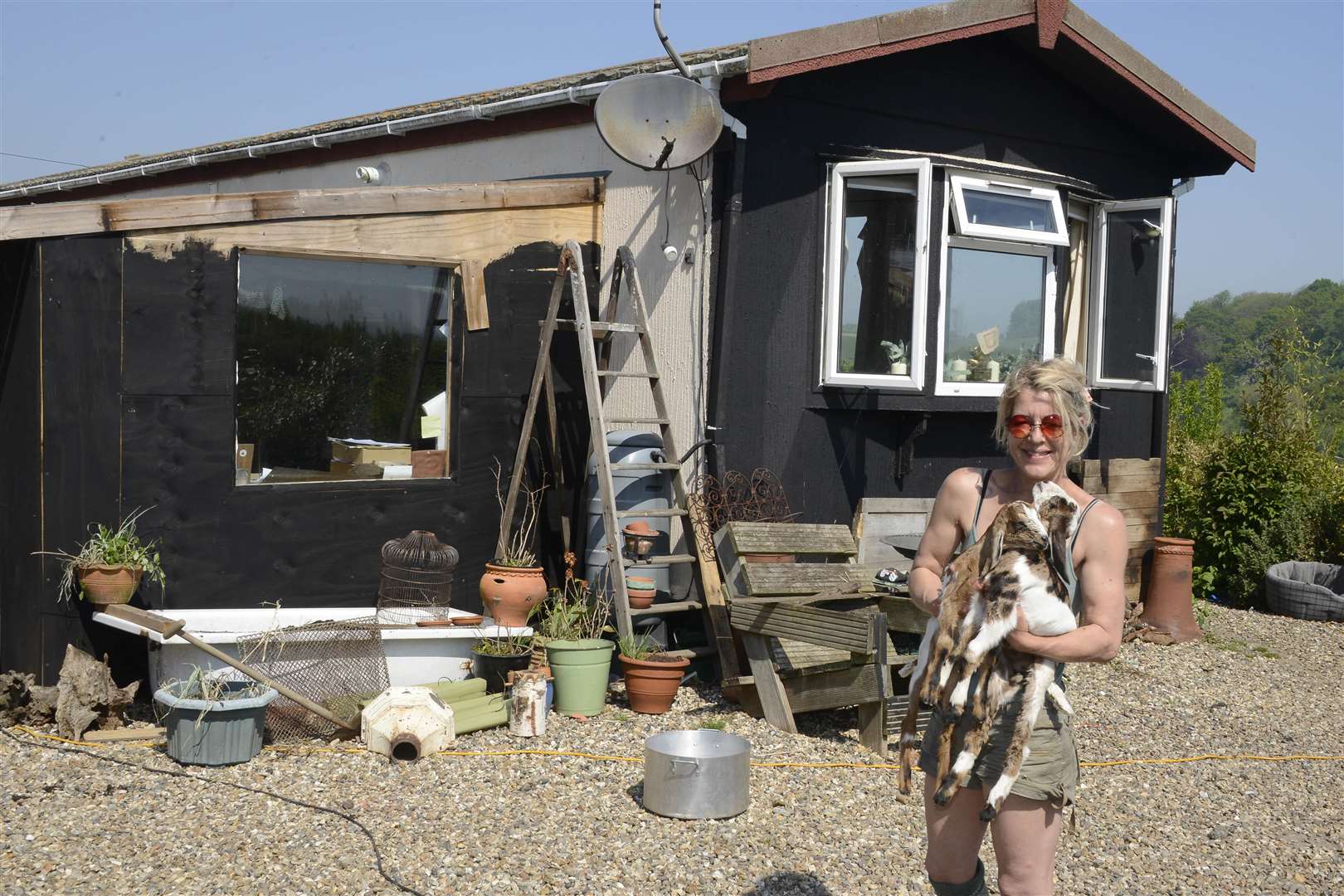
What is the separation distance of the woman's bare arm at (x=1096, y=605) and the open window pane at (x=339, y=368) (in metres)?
4.60

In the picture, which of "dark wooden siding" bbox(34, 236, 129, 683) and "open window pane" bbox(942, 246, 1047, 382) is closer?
"dark wooden siding" bbox(34, 236, 129, 683)

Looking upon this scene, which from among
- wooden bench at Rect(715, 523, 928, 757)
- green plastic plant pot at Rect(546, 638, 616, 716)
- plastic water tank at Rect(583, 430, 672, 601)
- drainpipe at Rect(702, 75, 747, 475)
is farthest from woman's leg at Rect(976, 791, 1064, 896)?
drainpipe at Rect(702, 75, 747, 475)

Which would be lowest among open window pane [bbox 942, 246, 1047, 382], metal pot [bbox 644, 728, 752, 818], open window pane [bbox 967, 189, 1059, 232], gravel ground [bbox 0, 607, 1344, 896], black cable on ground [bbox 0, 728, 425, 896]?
gravel ground [bbox 0, 607, 1344, 896]

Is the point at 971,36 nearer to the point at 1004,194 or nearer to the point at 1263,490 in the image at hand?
the point at 1004,194

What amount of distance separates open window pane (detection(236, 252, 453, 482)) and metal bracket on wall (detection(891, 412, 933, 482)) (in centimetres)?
273

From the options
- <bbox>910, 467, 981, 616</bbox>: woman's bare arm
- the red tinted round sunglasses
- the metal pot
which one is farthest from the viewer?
the metal pot

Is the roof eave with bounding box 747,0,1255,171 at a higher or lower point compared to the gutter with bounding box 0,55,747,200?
higher

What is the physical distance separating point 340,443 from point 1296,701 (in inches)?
221

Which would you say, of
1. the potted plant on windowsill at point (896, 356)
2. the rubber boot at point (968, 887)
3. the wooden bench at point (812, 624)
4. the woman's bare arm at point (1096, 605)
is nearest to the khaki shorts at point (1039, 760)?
the woman's bare arm at point (1096, 605)

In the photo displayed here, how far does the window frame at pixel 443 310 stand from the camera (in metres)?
6.08

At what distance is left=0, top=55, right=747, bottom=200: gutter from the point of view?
6.54 meters

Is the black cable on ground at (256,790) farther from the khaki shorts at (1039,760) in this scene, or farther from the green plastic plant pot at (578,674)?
the khaki shorts at (1039,760)

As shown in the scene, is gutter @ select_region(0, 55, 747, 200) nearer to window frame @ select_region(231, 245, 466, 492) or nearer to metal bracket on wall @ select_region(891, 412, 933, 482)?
window frame @ select_region(231, 245, 466, 492)

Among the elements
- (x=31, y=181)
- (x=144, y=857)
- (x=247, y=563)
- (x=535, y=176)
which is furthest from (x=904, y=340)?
(x=31, y=181)
